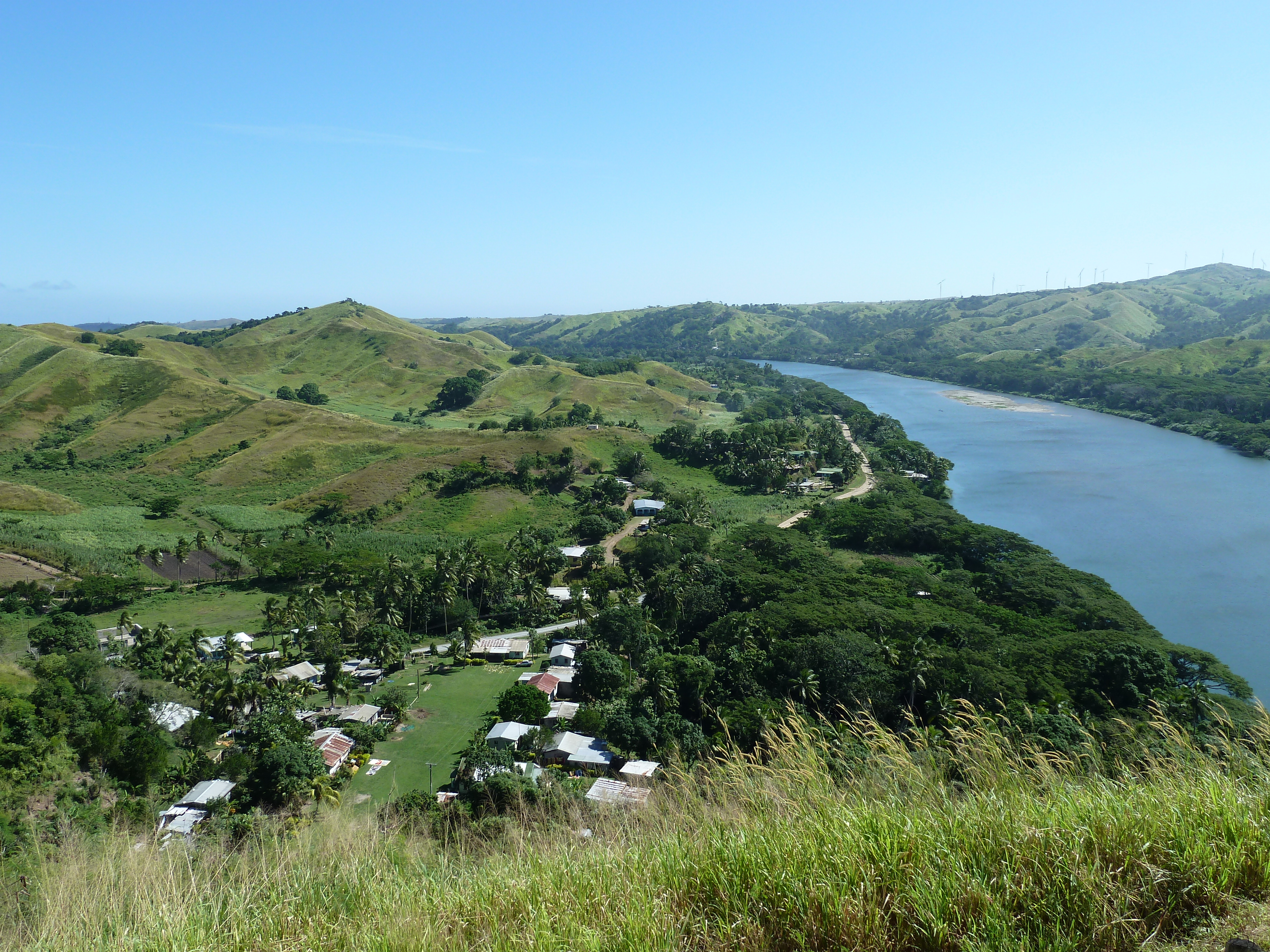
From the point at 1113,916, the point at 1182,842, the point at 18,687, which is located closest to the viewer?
the point at 1113,916

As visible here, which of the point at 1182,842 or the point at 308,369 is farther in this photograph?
the point at 308,369

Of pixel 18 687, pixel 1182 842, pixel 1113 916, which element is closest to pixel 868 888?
pixel 1113 916

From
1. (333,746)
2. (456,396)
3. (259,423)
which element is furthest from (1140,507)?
(259,423)

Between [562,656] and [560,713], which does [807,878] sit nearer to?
[560,713]

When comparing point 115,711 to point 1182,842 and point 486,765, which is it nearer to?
point 486,765

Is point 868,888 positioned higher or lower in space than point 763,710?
higher

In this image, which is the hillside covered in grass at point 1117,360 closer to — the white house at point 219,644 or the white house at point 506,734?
the white house at point 506,734

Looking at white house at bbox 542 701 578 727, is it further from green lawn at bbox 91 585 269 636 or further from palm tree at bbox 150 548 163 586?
palm tree at bbox 150 548 163 586
